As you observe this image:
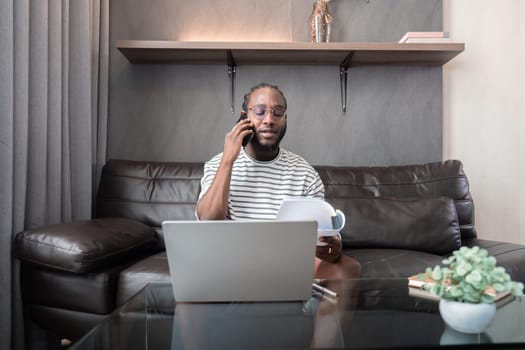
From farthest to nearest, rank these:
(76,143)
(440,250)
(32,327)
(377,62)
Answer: (377,62) < (76,143) < (440,250) < (32,327)

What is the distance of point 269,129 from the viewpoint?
165 cm

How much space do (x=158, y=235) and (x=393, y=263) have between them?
115 centimetres

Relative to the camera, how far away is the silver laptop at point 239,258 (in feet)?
2.98

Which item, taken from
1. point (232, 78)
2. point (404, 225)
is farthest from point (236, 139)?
point (232, 78)

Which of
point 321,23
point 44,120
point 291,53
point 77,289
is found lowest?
point 77,289

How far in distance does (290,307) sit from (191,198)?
1358mm

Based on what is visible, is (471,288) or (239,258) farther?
(239,258)

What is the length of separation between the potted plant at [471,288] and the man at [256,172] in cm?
83

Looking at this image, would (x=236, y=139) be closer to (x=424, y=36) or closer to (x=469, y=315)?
(x=469, y=315)

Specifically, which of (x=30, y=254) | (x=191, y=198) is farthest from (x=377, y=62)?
(x=30, y=254)

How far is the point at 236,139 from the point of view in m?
1.62

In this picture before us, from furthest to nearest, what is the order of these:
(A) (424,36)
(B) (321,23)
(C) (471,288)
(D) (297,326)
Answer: (B) (321,23), (A) (424,36), (D) (297,326), (C) (471,288)

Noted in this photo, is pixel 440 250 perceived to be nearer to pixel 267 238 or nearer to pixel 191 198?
pixel 191 198

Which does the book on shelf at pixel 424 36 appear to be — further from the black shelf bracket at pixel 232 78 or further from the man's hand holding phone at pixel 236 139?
the man's hand holding phone at pixel 236 139
